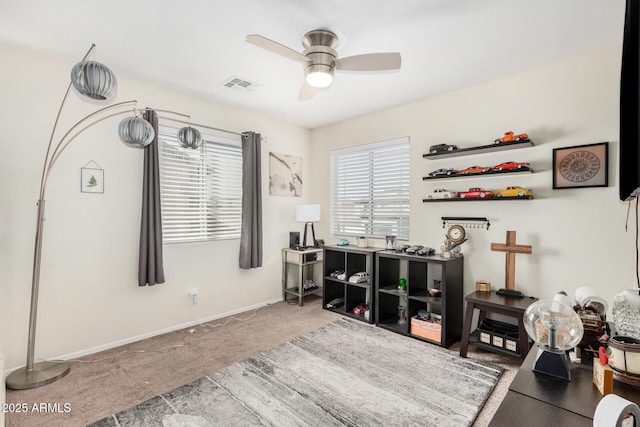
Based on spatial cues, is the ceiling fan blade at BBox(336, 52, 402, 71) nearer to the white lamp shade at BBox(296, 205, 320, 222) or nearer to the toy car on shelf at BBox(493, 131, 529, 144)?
the toy car on shelf at BBox(493, 131, 529, 144)

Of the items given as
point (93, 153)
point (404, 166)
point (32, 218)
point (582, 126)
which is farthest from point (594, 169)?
point (32, 218)

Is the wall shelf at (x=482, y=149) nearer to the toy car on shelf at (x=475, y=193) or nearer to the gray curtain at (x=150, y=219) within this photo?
the toy car on shelf at (x=475, y=193)

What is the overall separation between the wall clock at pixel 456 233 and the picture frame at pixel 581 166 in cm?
84

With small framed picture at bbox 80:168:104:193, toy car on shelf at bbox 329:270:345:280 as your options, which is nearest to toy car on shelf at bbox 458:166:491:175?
toy car on shelf at bbox 329:270:345:280

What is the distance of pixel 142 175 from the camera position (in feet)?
9.87

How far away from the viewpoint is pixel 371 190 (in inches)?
157

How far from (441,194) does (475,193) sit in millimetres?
336

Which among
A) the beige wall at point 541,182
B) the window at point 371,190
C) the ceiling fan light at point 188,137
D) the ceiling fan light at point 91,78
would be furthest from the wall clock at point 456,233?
the ceiling fan light at point 91,78

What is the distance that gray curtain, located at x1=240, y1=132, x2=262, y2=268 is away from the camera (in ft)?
12.2

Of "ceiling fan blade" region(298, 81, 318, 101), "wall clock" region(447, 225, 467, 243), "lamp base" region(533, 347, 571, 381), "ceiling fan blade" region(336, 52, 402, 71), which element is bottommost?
"lamp base" region(533, 347, 571, 381)

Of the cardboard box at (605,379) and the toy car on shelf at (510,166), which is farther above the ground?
the toy car on shelf at (510,166)

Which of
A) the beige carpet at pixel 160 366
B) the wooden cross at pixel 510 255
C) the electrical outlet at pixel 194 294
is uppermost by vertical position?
the wooden cross at pixel 510 255

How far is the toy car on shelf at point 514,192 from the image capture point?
2.64 metres

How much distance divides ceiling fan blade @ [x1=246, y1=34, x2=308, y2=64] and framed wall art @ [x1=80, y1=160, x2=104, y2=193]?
2.04m
